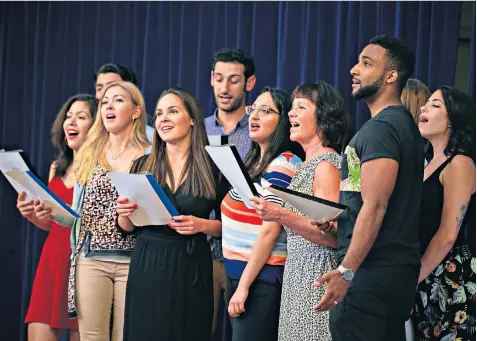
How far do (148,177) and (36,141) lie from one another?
8.18 feet

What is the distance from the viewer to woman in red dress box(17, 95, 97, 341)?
12.5 ft

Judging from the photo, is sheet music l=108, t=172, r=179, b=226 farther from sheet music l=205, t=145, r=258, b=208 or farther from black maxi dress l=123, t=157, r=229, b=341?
sheet music l=205, t=145, r=258, b=208

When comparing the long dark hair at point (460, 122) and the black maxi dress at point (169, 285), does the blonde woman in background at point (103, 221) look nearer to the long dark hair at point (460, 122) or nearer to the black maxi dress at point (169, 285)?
the black maxi dress at point (169, 285)

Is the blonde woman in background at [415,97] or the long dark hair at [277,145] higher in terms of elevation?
the blonde woman in background at [415,97]

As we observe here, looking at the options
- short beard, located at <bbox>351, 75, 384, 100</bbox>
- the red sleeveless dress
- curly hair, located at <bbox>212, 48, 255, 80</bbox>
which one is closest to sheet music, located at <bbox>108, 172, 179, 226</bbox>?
the red sleeveless dress

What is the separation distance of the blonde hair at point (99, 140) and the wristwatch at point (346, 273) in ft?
4.97

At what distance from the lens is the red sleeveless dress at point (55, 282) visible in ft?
12.5

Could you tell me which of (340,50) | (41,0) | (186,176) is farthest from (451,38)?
(41,0)

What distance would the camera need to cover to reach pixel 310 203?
248cm

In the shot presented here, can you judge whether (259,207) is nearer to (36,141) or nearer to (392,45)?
(392,45)

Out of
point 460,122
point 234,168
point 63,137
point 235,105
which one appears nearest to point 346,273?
point 234,168

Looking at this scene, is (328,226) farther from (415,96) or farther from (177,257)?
(415,96)

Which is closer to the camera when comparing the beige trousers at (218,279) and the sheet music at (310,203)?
the sheet music at (310,203)

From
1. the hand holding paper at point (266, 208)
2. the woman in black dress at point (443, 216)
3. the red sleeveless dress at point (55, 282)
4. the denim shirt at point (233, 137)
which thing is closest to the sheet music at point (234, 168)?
the hand holding paper at point (266, 208)
